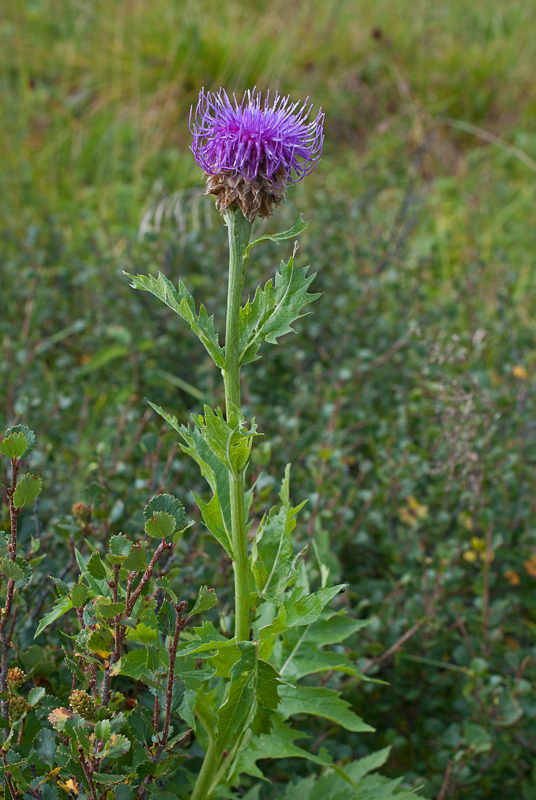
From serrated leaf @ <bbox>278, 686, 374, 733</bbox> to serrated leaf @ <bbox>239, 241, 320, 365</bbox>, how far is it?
1.99 ft

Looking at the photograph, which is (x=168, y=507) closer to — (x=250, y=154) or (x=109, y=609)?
(x=109, y=609)

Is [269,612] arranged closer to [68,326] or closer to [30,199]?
[68,326]

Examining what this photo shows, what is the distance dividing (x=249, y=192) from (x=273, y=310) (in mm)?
175

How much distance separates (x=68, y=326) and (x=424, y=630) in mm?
2152

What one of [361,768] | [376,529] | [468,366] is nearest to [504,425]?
[468,366]

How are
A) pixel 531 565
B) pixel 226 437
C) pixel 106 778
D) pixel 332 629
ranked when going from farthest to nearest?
pixel 531 565 < pixel 332 629 < pixel 226 437 < pixel 106 778

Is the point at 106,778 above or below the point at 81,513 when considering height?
below

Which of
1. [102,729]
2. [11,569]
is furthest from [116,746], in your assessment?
[11,569]

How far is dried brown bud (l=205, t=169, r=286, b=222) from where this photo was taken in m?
0.97

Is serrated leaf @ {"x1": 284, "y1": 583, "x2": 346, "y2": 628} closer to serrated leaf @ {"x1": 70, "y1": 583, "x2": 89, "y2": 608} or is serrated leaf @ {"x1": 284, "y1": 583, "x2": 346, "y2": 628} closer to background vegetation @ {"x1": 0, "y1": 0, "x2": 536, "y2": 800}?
serrated leaf @ {"x1": 70, "y1": 583, "x2": 89, "y2": 608}

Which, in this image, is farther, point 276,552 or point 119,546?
point 276,552

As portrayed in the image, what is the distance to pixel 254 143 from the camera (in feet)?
3.20

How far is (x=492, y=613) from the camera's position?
1.79 metres

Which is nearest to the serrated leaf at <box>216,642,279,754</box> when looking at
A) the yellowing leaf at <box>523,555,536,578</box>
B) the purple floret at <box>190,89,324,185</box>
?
the purple floret at <box>190,89,324,185</box>
